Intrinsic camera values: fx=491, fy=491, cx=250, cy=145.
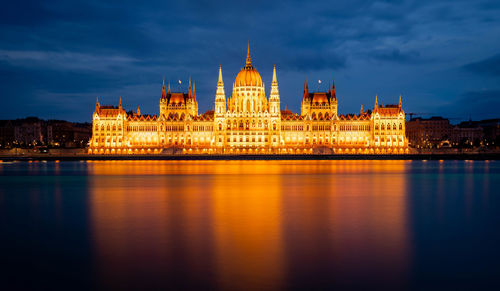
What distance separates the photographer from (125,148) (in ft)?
428

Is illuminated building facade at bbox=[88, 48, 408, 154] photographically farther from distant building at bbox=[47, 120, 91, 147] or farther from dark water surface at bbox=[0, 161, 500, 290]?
dark water surface at bbox=[0, 161, 500, 290]

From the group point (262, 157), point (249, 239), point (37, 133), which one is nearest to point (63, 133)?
point (37, 133)

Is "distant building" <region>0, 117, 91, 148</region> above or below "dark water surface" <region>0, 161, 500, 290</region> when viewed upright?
above

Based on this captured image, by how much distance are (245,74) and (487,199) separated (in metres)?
110

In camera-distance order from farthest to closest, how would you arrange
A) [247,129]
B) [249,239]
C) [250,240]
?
[247,129], [249,239], [250,240]

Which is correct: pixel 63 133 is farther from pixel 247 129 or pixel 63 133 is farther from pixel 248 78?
pixel 247 129

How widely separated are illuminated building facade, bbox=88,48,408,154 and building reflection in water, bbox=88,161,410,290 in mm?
93729

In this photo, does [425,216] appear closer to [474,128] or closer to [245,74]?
[245,74]

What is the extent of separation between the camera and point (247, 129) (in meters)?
131

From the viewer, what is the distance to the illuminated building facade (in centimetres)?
13050

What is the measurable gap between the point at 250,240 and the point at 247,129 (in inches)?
4401

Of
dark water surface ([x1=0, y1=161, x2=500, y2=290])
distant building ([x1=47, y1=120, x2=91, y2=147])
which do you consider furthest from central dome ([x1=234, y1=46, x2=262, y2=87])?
dark water surface ([x1=0, y1=161, x2=500, y2=290])

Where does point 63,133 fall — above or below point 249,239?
above

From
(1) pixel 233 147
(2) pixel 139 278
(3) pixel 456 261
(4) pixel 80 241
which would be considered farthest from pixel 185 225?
(1) pixel 233 147
